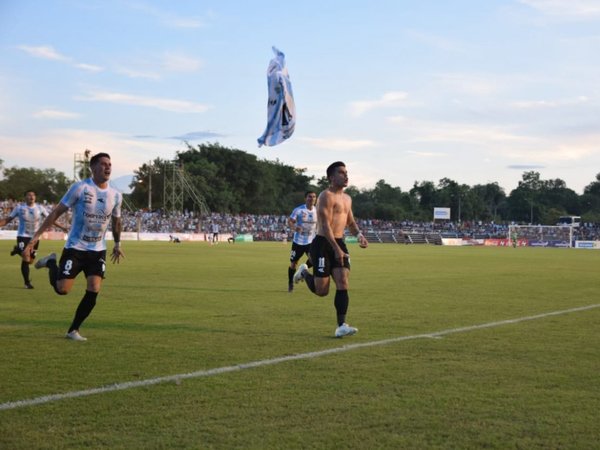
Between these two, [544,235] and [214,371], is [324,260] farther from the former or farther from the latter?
[544,235]

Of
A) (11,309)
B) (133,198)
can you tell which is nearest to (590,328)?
(11,309)

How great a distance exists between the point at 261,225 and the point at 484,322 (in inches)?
2895

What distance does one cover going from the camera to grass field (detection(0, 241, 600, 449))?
15.6 ft

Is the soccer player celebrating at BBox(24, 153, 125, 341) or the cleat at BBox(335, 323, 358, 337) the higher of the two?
the soccer player celebrating at BBox(24, 153, 125, 341)

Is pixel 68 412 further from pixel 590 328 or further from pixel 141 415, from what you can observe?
pixel 590 328

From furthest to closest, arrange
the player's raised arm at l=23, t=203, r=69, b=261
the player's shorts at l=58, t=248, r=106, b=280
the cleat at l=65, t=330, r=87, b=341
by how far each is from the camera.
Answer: the player's raised arm at l=23, t=203, r=69, b=261
the player's shorts at l=58, t=248, r=106, b=280
the cleat at l=65, t=330, r=87, b=341

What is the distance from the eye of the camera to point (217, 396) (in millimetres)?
5742

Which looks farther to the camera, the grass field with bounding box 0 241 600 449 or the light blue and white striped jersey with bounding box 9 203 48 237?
the light blue and white striped jersey with bounding box 9 203 48 237

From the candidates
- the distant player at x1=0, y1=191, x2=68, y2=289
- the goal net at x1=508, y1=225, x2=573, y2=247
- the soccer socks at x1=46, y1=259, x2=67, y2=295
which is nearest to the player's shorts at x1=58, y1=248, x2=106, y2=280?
the soccer socks at x1=46, y1=259, x2=67, y2=295

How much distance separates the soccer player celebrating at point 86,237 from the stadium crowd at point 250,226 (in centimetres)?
4999

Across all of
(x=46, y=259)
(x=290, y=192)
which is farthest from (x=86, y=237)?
(x=290, y=192)

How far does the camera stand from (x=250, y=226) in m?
82.8

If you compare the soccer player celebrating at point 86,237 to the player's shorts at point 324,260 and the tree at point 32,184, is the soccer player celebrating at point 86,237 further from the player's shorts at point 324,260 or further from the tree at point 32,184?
the tree at point 32,184

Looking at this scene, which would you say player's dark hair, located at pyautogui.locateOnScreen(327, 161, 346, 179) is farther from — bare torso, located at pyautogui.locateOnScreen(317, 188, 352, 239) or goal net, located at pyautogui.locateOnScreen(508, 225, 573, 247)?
goal net, located at pyautogui.locateOnScreen(508, 225, 573, 247)
